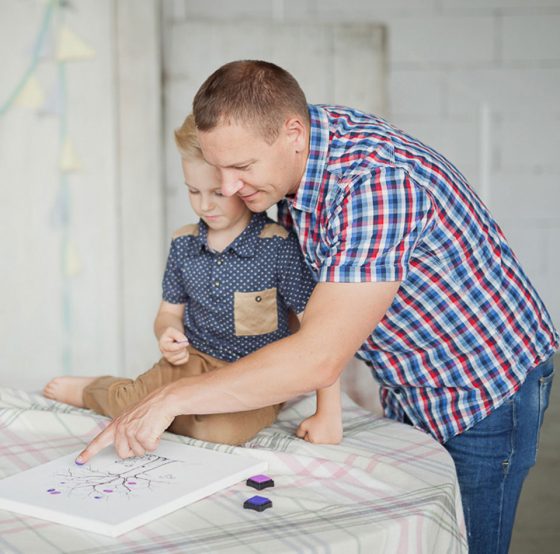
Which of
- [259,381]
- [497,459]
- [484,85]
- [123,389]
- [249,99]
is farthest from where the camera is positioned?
[484,85]

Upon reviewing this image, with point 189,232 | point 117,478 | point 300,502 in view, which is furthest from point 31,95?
point 300,502

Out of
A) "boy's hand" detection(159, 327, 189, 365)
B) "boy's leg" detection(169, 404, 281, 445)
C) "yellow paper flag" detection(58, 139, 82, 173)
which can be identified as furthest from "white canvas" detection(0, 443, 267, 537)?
"yellow paper flag" detection(58, 139, 82, 173)

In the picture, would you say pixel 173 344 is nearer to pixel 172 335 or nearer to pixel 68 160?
pixel 172 335

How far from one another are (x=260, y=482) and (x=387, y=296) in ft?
1.17

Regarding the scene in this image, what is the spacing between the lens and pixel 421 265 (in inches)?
61.2

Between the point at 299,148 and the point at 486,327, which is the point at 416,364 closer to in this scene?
the point at 486,327

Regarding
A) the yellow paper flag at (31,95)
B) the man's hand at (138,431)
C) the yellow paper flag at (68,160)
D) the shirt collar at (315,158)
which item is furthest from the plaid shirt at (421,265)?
the yellow paper flag at (31,95)

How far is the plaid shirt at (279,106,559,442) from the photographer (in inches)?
55.2

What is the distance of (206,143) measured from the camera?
1522 millimetres

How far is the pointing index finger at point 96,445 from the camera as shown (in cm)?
137

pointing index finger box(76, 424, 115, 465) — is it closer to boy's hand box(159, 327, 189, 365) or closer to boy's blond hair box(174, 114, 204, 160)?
boy's hand box(159, 327, 189, 365)

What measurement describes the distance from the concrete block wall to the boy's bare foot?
226 cm

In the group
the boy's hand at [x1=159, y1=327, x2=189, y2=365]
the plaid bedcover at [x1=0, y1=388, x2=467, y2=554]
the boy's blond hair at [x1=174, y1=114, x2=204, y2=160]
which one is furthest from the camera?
the boy's blond hair at [x1=174, y1=114, x2=204, y2=160]

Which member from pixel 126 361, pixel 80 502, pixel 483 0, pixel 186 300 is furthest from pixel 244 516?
pixel 483 0
